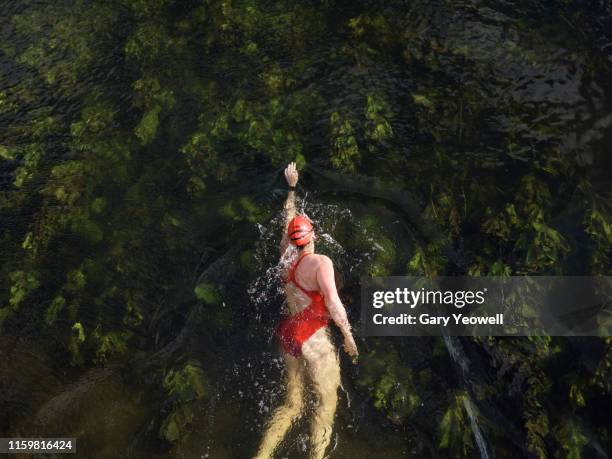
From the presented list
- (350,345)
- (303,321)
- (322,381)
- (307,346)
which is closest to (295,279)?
(303,321)

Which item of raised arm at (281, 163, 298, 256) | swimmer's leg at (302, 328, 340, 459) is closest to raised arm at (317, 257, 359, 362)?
swimmer's leg at (302, 328, 340, 459)

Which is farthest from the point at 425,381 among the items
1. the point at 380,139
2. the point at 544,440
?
the point at 380,139

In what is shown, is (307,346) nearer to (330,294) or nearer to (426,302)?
(330,294)

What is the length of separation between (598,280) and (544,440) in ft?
5.75

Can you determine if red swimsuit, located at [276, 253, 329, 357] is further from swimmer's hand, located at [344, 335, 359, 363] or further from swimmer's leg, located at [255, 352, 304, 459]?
swimmer's hand, located at [344, 335, 359, 363]

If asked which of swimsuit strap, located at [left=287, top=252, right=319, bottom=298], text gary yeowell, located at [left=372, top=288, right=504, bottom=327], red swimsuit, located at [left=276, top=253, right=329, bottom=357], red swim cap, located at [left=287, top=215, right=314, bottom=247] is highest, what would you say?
red swim cap, located at [left=287, top=215, right=314, bottom=247]

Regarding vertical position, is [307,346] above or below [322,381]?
above

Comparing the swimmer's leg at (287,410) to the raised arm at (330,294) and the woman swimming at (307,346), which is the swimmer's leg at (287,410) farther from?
the raised arm at (330,294)

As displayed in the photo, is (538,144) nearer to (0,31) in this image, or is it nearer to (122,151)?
(122,151)

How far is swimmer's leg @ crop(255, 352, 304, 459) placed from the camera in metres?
5.60

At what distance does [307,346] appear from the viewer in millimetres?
5777

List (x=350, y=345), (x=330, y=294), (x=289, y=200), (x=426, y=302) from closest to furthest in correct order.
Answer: (x=330, y=294) < (x=350, y=345) < (x=426, y=302) < (x=289, y=200)

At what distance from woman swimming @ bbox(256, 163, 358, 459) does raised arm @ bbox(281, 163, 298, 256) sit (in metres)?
0.47

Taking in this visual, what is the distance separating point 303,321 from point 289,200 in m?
1.72
